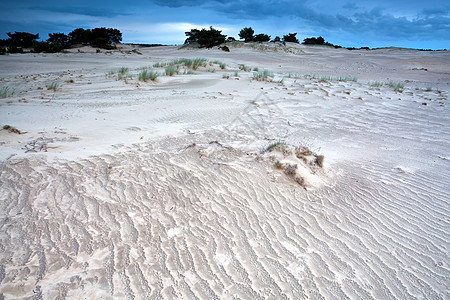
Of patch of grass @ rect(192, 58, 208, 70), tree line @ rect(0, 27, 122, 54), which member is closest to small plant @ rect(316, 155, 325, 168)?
patch of grass @ rect(192, 58, 208, 70)

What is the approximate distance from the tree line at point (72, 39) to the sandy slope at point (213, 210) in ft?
84.4

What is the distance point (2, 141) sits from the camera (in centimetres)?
408

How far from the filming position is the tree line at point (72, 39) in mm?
26653

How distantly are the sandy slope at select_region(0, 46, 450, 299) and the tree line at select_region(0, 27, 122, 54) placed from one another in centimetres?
2573

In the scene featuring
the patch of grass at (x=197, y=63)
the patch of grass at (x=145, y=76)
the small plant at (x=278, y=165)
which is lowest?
the small plant at (x=278, y=165)

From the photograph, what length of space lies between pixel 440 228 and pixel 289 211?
4.96ft

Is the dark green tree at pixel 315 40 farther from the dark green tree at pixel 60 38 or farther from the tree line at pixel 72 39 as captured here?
the dark green tree at pixel 60 38

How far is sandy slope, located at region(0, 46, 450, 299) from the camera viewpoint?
6.90 ft

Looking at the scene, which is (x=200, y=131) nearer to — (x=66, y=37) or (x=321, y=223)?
(x=321, y=223)

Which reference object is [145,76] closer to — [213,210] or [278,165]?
[278,165]

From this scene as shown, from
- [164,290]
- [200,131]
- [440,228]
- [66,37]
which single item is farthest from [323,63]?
[66,37]

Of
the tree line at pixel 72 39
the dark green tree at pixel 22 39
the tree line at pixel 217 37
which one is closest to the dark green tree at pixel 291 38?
the tree line at pixel 217 37

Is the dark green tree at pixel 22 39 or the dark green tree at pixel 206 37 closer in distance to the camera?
the dark green tree at pixel 22 39

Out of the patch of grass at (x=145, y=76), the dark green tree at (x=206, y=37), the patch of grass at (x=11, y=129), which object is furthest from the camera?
the dark green tree at (x=206, y=37)
